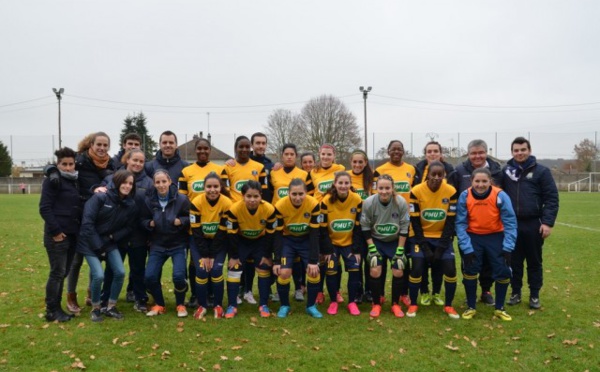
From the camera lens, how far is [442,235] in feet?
18.0

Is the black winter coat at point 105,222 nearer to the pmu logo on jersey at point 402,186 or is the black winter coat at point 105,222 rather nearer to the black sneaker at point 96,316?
the black sneaker at point 96,316

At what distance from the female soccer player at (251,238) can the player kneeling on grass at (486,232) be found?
8.06 ft

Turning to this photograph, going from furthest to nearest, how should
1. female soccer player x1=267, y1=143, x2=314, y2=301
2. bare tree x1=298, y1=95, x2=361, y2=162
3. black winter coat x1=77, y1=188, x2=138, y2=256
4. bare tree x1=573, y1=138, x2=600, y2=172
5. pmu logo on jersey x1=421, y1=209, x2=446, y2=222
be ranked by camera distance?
bare tree x1=573, y1=138, x2=600, y2=172 < bare tree x1=298, y1=95, x2=361, y2=162 < female soccer player x1=267, y1=143, x2=314, y2=301 < pmu logo on jersey x1=421, y1=209, x2=446, y2=222 < black winter coat x1=77, y1=188, x2=138, y2=256

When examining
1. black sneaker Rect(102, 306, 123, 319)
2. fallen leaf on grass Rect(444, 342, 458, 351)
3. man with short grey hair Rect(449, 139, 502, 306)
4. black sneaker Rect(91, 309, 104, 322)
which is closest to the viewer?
fallen leaf on grass Rect(444, 342, 458, 351)

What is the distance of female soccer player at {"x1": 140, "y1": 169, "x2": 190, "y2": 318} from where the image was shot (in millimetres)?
5316

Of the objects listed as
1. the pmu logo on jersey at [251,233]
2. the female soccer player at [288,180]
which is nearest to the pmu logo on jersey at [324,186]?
the female soccer player at [288,180]

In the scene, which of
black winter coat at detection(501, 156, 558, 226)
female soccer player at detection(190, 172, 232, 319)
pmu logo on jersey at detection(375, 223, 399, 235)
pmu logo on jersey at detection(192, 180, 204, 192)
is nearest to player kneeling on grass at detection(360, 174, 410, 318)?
pmu logo on jersey at detection(375, 223, 399, 235)

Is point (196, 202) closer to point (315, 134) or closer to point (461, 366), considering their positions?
point (461, 366)

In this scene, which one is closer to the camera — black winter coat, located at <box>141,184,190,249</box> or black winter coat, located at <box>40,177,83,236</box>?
black winter coat, located at <box>40,177,83,236</box>

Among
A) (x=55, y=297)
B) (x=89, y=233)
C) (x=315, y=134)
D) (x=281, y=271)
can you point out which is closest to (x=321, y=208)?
(x=281, y=271)

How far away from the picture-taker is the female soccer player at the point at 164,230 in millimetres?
5316

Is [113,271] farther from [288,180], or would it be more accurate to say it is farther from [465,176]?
[465,176]

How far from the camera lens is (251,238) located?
18.3ft

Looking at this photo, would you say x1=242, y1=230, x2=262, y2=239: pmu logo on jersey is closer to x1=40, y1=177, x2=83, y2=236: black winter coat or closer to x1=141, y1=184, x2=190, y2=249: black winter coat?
x1=141, y1=184, x2=190, y2=249: black winter coat
